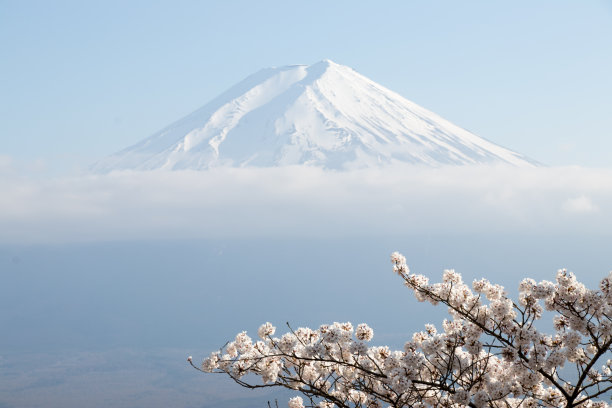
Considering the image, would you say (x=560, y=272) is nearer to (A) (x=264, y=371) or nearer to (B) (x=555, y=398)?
(B) (x=555, y=398)

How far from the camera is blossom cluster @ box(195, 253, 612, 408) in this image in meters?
4.02

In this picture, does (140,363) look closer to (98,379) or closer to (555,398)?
(98,379)

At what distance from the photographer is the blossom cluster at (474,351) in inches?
158

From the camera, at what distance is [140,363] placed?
638ft

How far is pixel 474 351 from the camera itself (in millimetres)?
4168

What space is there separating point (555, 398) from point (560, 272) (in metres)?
0.92

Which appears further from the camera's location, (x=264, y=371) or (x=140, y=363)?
(x=140, y=363)

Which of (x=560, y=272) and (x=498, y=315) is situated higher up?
(x=560, y=272)

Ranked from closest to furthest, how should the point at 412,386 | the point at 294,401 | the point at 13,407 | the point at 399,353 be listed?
the point at 412,386 < the point at 399,353 < the point at 294,401 < the point at 13,407

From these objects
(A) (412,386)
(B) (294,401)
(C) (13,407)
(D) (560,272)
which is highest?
(D) (560,272)

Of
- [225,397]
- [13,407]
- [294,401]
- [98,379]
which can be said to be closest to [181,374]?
[98,379]

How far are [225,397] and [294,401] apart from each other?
149 m

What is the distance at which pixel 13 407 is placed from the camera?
13950cm

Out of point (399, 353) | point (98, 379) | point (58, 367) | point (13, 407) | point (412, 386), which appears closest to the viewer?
point (412, 386)
